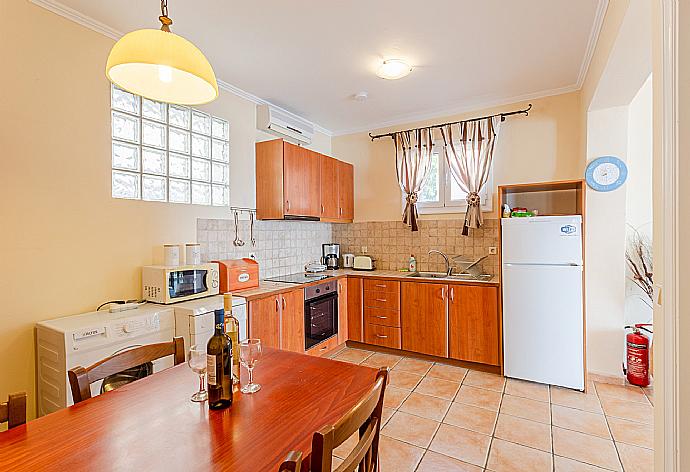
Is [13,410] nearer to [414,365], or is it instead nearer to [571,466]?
[571,466]

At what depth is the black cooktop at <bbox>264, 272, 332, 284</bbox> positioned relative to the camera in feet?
11.5

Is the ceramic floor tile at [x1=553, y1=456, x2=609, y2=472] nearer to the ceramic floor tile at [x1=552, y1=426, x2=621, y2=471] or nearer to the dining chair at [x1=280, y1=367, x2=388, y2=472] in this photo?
the ceramic floor tile at [x1=552, y1=426, x2=621, y2=471]

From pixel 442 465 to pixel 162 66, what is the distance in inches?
93.8

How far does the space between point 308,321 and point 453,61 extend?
260cm

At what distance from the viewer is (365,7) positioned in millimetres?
2170

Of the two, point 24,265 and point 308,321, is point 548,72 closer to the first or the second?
point 308,321

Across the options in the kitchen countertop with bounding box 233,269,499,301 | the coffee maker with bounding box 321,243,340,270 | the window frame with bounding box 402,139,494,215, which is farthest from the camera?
the coffee maker with bounding box 321,243,340,270

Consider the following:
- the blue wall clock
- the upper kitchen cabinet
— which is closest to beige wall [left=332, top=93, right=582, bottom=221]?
the blue wall clock

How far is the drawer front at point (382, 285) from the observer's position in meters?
3.77

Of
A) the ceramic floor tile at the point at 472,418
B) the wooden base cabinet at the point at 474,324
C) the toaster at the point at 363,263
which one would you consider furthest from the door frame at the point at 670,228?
the toaster at the point at 363,263

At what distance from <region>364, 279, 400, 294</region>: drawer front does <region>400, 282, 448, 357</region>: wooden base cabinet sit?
0.26 ft

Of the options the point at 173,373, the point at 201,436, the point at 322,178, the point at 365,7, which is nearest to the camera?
the point at 201,436

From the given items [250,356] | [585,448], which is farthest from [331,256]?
[250,356]

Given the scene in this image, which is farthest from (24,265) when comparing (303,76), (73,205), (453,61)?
(453,61)
